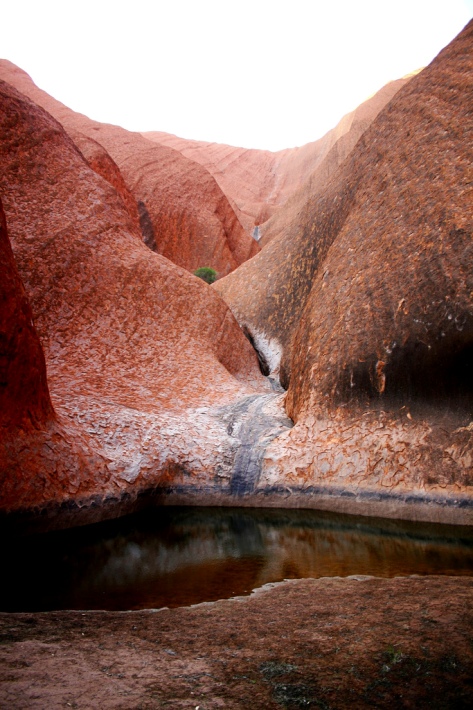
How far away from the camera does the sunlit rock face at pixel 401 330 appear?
18.7 ft

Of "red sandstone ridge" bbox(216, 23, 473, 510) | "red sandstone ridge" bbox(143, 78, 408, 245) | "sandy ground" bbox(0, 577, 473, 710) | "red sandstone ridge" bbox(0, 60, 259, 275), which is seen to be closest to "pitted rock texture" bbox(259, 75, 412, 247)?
"red sandstone ridge" bbox(0, 60, 259, 275)

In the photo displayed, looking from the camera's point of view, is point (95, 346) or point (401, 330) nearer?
point (401, 330)

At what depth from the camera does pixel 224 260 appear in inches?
838

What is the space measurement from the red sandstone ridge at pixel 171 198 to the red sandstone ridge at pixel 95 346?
10.6 metres

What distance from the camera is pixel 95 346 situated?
26.1ft

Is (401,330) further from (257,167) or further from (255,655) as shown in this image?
(257,167)

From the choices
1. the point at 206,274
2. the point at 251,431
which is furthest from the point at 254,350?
the point at 206,274

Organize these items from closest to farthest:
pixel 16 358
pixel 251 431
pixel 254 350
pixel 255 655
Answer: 1. pixel 255 655
2. pixel 16 358
3. pixel 251 431
4. pixel 254 350

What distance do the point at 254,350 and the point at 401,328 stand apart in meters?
5.30

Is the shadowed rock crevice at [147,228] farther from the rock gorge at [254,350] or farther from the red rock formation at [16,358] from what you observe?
the red rock formation at [16,358]

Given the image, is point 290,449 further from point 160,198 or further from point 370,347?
point 160,198

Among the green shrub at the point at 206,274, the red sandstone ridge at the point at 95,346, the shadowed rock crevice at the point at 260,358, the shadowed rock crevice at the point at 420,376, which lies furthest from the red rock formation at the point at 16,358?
the green shrub at the point at 206,274

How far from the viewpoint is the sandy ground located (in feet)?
6.12

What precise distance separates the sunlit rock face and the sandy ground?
2632mm
